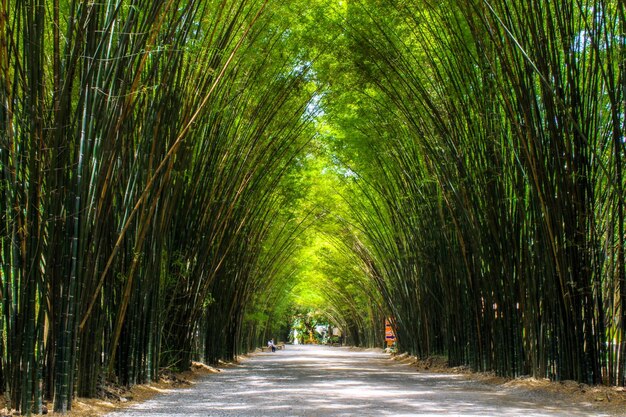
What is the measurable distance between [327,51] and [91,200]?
176 inches

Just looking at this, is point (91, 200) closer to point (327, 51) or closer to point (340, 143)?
point (327, 51)

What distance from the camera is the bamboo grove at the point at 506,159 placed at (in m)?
5.38

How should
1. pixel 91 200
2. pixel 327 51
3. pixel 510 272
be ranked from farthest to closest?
pixel 327 51
pixel 510 272
pixel 91 200

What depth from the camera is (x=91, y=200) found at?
408 centimetres

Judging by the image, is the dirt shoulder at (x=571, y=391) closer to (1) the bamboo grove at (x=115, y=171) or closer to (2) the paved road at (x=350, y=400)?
(2) the paved road at (x=350, y=400)

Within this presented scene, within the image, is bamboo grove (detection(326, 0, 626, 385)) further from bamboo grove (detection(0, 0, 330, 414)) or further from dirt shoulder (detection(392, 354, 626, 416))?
bamboo grove (detection(0, 0, 330, 414))

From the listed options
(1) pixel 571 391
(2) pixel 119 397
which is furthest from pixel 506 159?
(2) pixel 119 397

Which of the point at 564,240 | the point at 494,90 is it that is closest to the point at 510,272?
the point at 564,240

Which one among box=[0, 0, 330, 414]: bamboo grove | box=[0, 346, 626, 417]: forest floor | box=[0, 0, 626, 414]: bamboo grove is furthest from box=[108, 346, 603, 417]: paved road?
box=[0, 0, 330, 414]: bamboo grove

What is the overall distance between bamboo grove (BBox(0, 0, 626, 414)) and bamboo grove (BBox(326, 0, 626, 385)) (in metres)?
0.03

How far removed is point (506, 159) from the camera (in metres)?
6.48

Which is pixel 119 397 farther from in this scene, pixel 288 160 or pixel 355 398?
pixel 288 160

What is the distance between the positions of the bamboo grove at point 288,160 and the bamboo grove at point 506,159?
0.10 feet

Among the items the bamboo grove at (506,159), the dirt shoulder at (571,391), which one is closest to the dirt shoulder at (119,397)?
the dirt shoulder at (571,391)
